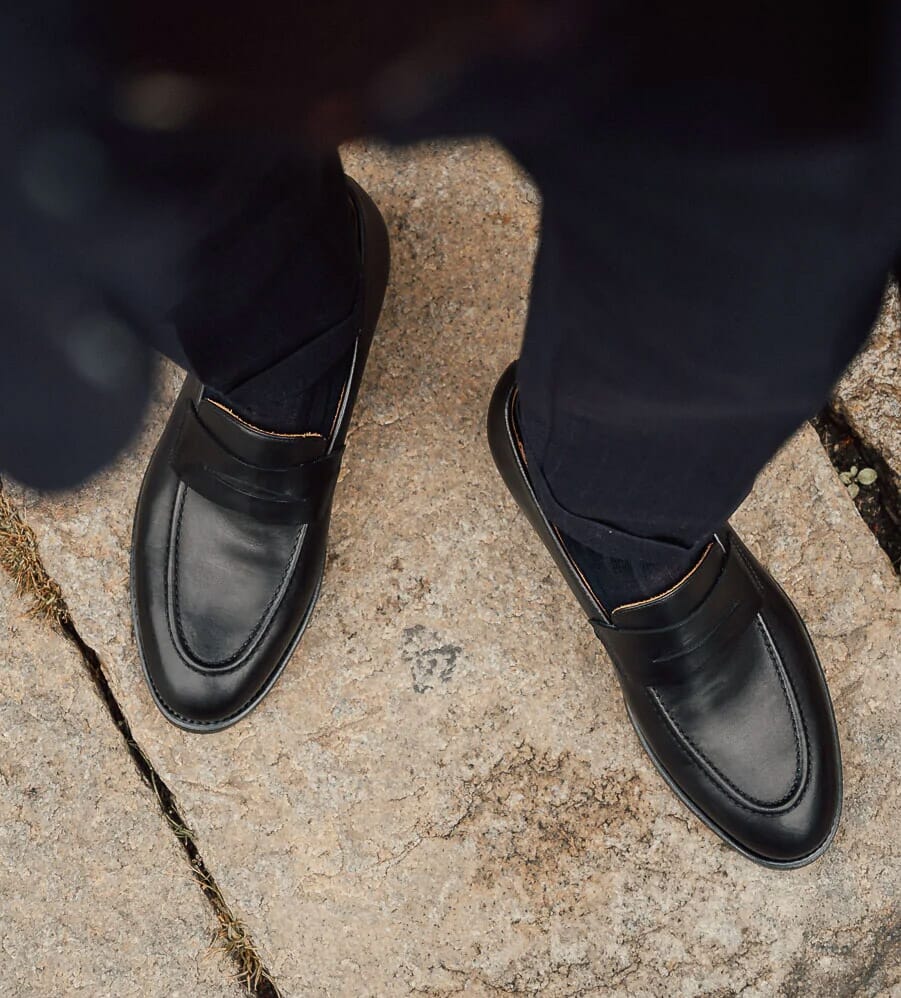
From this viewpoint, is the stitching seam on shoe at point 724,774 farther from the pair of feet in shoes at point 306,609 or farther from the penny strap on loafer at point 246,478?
the penny strap on loafer at point 246,478

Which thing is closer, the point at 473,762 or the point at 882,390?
the point at 473,762

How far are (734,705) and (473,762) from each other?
32 centimetres

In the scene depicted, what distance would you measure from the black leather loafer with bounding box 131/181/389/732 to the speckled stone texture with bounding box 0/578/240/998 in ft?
0.52

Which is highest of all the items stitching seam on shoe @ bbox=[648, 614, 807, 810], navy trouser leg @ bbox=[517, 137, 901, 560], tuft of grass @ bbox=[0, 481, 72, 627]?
navy trouser leg @ bbox=[517, 137, 901, 560]

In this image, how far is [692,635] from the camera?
947 millimetres

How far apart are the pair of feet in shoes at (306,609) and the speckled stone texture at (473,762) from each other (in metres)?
0.06

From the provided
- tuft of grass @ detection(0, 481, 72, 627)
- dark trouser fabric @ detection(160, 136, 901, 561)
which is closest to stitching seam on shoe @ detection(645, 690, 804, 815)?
dark trouser fabric @ detection(160, 136, 901, 561)

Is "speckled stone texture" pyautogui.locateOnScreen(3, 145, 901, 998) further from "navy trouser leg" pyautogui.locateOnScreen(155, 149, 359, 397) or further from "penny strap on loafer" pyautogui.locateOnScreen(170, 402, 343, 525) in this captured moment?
"navy trouser leg" pyautogui.locateOnScreen(155, 149, 359, 397)

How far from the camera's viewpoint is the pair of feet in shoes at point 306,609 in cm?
98

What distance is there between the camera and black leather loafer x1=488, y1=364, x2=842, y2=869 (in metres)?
0.97

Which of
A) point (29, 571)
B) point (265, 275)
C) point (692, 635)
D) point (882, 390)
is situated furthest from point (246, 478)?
point (882, 390)

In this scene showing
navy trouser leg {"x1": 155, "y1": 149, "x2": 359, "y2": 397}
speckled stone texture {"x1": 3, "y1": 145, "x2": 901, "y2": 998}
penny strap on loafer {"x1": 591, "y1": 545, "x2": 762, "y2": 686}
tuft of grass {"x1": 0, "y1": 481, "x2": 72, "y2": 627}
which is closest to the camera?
navy trouser leg {"x1": 155, "y1": 149, "x2": 359, "y2": 397}

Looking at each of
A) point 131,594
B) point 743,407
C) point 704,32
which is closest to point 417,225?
point 131,594

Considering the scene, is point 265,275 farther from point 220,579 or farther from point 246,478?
point 220,579
